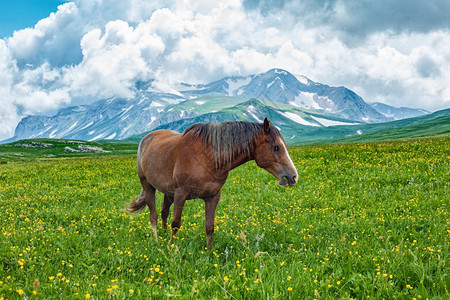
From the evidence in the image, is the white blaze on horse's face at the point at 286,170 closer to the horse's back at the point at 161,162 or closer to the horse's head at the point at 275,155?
the horse's head at the point at 275,155

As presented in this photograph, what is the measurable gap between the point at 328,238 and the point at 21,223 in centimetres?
840

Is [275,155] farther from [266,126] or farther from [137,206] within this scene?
[137,206]

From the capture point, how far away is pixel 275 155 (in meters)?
5.74

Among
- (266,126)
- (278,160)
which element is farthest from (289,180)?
(266,126)

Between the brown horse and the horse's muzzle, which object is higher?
the brown horse

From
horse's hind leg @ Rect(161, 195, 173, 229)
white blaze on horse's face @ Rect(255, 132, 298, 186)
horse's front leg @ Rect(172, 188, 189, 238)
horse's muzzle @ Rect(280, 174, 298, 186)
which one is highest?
white blaze on horse's face @ Rect(255, 132, 298, 186)

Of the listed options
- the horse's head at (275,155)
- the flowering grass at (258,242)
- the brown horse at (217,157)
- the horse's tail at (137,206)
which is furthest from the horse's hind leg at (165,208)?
the horse's head at (275,155)

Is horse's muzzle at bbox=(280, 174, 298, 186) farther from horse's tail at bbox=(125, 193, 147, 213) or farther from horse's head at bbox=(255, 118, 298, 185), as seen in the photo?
horse's tail at bbox=(125, 193, 147, 213)

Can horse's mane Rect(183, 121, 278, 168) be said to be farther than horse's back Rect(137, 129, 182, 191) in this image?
No

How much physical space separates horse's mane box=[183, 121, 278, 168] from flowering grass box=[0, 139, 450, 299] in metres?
1.88

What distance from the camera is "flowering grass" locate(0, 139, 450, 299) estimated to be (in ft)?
13.7

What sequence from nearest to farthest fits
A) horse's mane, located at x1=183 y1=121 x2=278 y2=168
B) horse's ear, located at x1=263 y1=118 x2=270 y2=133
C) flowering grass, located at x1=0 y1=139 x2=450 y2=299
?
flowering grass, located at x1=0 y1=139 x2=450 y2=299 → horse's ear, located at x1=263 y1=118 x2=270 y2=133 → horse's mane, located at x1=183 y1=121 x2=278 y2=168

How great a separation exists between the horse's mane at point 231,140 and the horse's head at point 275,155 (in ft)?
0.43

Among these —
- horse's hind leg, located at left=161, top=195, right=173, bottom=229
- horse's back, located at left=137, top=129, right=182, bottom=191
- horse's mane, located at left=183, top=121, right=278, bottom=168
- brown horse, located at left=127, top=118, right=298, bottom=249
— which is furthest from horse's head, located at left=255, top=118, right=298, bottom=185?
horse's hind leg, located at left=161, top=195, right=173, bottom=229
